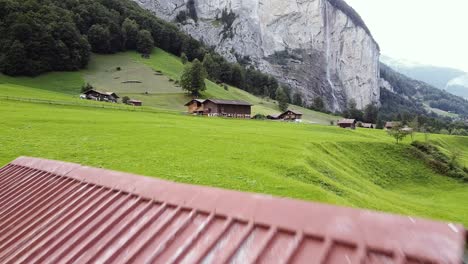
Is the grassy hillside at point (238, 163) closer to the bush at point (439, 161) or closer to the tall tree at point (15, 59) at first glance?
the bush at point (439, 161)

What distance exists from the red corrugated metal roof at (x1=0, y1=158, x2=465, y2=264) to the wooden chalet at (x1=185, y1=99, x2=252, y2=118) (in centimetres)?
9036

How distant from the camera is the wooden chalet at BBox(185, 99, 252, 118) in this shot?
3863 inches

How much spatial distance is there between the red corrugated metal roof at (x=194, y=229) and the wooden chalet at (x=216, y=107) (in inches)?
3557

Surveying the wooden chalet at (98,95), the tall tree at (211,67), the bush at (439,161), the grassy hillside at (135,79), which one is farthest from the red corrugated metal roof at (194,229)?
the tall tree at (211,67)

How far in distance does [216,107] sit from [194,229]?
94542 millimetres

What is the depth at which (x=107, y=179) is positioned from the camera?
6.33 metres

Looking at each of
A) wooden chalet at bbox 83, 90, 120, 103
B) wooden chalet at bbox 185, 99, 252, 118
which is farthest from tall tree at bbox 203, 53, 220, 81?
wooden chalet at bbox 83, 90, 120, 103

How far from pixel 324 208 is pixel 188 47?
17569 centimetres

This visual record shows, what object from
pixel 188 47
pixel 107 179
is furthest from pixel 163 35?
pixel 107 179

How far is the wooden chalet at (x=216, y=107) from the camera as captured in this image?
98125mm

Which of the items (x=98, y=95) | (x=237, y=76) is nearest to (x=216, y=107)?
(x=98, y=95)

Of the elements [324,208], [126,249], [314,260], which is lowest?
[126,249]

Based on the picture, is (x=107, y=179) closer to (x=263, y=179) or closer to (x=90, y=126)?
(x=263, y=179)

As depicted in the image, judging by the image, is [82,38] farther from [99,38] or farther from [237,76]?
[237,76]
